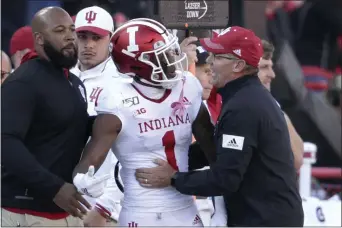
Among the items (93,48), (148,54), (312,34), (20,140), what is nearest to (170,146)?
(148,54)

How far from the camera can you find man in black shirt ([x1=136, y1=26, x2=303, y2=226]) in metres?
5.09

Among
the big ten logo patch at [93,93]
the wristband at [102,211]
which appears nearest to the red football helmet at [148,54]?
the wristband at [102,211]

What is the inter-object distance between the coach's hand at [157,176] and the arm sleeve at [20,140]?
45 cm

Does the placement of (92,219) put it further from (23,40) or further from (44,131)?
(23,40)

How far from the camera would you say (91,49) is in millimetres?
6805

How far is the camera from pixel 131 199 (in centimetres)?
537

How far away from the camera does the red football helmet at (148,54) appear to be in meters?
5.30

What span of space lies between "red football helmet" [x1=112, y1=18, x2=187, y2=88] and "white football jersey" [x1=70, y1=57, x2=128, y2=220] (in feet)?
1.99

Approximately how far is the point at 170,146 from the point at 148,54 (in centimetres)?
49

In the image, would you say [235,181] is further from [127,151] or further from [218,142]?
[127,151]

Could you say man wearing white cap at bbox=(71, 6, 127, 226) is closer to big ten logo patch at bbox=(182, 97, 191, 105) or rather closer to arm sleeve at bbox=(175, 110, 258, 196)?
big ten logo patch at bbox=(182, 97, 191, 105)

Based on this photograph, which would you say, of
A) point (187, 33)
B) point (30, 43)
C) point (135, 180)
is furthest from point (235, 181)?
point (30, 43)

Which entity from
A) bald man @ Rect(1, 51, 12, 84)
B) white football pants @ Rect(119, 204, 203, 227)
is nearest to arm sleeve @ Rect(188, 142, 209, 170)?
white football pants @ Rect(119, 204, 203, 227)

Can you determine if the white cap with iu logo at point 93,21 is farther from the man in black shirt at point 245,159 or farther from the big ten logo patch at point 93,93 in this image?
the man in black shirt at point 245,159
